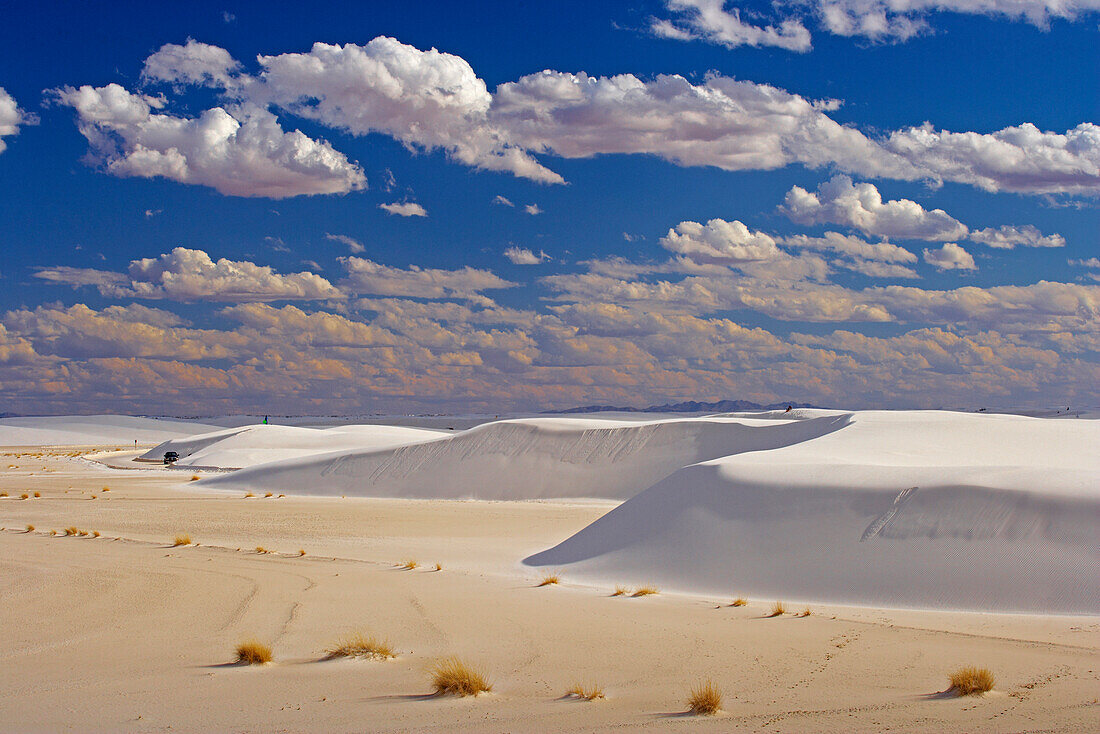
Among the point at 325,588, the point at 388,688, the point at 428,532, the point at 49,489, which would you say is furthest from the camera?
the point at 49,489

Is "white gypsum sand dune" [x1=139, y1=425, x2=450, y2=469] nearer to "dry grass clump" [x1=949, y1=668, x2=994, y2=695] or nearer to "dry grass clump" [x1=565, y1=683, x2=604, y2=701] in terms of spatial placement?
"dry grass clump" [x1=565, y1=683, x2=604, y2=701]

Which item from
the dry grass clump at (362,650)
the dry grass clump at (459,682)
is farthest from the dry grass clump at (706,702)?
the dry grass clump at (362,650)

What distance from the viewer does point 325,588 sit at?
1410 centimetres

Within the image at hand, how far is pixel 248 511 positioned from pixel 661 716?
25.1 metres

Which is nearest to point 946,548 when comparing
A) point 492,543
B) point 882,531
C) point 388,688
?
point 882,531

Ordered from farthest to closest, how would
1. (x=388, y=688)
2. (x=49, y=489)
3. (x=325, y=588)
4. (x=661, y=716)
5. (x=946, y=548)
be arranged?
(x=49, y=489), (x=325, y=588), (x=946, y=548), (x=388, y=688), (x=661, y=716)

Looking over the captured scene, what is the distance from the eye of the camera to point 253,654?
30.4 feet

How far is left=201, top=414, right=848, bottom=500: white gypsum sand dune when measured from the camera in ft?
119

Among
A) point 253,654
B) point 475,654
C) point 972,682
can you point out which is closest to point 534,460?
point 475,654

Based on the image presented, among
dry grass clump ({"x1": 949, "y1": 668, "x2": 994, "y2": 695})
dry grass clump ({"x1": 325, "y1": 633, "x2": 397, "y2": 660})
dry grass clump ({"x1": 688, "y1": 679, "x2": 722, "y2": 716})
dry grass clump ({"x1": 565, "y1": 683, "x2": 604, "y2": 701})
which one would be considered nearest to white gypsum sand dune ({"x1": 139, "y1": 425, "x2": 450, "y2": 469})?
dry grass clump ({"x1": 325, "y1": 633, "x2": 397, "y2": 660})

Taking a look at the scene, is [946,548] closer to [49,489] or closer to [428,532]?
[428,532]

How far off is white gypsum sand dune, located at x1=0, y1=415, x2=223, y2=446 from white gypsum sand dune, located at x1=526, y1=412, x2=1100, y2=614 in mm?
118477

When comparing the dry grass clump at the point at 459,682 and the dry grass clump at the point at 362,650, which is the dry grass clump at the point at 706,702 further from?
the dry grass clump at the point at 362,650

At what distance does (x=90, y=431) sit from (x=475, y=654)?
146969 millimetres
